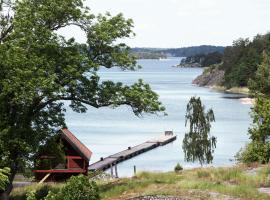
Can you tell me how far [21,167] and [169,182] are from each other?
7.85 metres

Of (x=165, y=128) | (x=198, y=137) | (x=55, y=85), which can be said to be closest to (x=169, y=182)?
(x=55, y=85)

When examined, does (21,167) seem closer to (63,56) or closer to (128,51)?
(63,56)

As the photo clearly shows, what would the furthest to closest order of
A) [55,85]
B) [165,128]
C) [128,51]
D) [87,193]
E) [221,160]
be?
[165,128]
[221,160]
[128,51]
[55,85]
[87,193]

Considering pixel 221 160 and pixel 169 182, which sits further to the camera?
pixel 221 160

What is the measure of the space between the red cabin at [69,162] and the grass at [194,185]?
14855 mm

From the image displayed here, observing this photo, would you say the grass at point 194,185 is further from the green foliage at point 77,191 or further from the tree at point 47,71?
the green foliage at point 77,191

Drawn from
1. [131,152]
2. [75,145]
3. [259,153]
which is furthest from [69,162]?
[131,152]

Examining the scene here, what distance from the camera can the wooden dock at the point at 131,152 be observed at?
8281 cm

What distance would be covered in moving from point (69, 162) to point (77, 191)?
1372 inches

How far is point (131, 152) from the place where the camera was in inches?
3775

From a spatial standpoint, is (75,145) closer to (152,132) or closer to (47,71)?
(47,71)

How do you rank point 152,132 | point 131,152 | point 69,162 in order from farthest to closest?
point 152,132
point 131,152
point 69,162

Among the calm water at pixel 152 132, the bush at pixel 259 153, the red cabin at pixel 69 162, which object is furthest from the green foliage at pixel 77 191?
the calm water at pixel 152 132

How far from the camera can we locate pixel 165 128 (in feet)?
431
